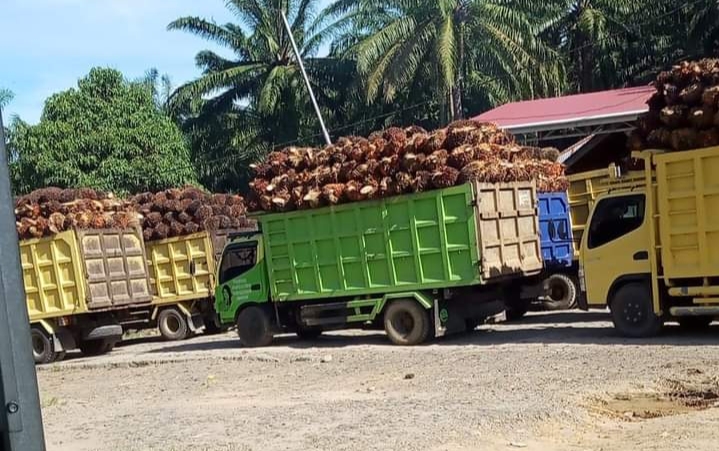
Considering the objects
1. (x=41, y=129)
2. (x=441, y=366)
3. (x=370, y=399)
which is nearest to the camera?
(x=370, y=399)

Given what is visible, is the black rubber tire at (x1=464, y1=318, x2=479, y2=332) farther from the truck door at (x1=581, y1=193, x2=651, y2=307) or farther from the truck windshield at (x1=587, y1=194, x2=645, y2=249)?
the truck windshield at (x1=587, y1=194, x2=645, y2=249)

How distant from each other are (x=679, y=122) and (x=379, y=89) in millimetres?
20327

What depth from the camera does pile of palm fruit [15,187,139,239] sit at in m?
18.8

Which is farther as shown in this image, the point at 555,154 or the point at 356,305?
the point at 555,154

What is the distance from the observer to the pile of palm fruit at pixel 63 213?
18.8m

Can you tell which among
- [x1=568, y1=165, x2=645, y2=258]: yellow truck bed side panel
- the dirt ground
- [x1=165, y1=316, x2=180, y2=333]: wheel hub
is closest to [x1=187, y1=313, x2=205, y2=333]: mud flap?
[x1=165, y1=316, x2=180, y2=333]: wheel hub

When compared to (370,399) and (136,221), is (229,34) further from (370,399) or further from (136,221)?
(370,399)

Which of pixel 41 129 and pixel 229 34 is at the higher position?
pixel 229 34

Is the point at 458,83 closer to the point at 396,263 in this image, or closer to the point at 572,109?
the point at 572,109

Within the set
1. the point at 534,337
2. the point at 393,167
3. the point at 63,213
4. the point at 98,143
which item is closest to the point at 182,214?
the point at 63,213

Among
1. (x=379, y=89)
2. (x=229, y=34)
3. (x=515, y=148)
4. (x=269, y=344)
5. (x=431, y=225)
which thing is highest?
(x=229, y=34)

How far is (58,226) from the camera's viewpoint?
18797 millimetres

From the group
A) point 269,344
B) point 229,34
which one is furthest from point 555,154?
point 229,34

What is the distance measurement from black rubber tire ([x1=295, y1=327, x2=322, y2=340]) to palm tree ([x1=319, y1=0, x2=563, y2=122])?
13.2 meters
